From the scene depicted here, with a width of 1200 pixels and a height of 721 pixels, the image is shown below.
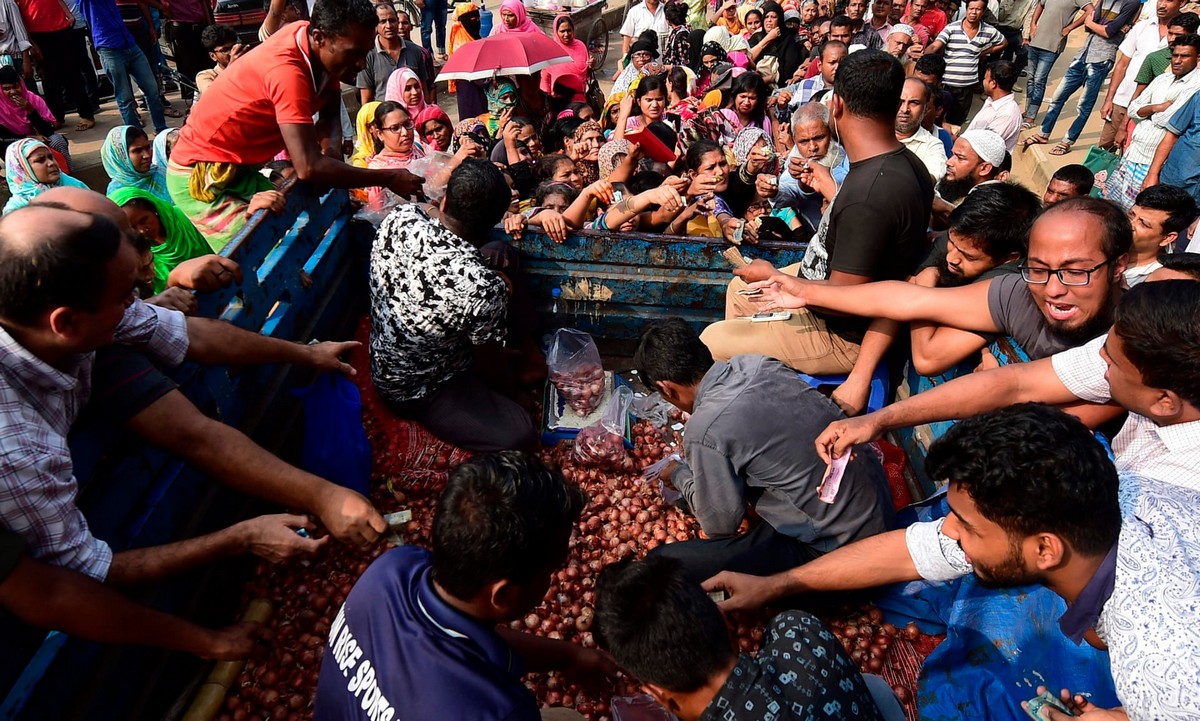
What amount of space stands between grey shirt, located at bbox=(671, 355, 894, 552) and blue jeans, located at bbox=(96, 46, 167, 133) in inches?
289

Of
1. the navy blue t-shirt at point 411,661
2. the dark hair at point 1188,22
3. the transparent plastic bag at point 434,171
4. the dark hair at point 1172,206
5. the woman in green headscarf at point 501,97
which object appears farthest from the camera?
the woman in green headscarf at point 501,97

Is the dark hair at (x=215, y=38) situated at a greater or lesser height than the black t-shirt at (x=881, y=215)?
lesser

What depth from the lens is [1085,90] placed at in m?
8.59

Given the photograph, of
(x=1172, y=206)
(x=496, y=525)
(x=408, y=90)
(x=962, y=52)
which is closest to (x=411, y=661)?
(x=496, y=525)

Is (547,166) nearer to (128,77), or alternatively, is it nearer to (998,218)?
(998,218)

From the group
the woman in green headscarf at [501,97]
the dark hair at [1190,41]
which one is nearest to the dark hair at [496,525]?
the woman in green headscarf at [501,97]

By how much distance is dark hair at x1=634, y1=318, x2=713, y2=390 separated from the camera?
9.29 feet

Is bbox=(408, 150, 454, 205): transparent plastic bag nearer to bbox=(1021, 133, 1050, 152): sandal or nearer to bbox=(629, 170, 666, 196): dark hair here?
bbox=(629, 170, 666, 196): dark hair

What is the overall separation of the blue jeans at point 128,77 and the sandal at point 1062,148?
35.7 ft

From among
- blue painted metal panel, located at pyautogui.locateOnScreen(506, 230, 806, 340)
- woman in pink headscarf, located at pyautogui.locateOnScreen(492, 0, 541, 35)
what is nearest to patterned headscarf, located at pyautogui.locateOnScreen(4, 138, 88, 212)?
blue painted metal panel, located at pyautogui.locateOnScreen(506, 230, 806, 340)

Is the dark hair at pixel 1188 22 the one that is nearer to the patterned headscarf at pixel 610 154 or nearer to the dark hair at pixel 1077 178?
the dark hair at pixel 1077 178

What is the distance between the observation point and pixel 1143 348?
196 cm

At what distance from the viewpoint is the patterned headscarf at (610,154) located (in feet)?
15.8

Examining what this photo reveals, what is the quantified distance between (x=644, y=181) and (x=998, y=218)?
241 centimetres
